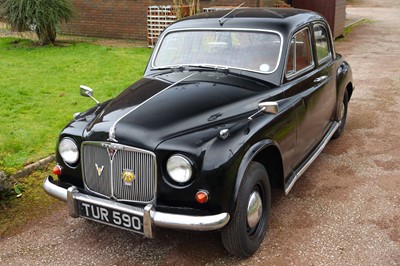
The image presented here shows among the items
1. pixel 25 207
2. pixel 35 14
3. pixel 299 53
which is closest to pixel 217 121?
pixel 299 53

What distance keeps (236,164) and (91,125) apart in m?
1.17

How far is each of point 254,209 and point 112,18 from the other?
11250 millimetres

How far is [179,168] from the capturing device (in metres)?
2.90

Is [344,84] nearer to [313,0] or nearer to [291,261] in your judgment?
[291,261]

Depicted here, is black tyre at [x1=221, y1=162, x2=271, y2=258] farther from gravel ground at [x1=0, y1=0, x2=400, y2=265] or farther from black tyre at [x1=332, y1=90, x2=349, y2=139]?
black tyre at [x1=332, y1=90, x2=349, y2=139]

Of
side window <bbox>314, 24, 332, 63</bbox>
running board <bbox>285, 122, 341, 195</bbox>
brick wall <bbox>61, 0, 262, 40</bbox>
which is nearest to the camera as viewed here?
running board <bbox>285, 122, 341, 195</bbox>

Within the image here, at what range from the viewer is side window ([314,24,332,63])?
4.71 m

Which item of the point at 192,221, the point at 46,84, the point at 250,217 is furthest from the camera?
the point at 46,84

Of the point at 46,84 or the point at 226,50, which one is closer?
the point at 226,50

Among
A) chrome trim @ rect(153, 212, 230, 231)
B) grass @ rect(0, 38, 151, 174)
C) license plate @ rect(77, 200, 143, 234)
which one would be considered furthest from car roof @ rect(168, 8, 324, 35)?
grass @ rect(0, 38, 151, 174)

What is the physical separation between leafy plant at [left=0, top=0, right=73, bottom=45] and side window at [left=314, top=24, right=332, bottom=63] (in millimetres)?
8018

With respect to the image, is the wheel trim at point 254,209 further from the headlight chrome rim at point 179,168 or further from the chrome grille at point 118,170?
the chrome grille at point 118,170

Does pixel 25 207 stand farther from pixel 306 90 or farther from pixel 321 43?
pixel 321 43

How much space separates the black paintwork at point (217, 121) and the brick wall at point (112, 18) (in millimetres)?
8848
